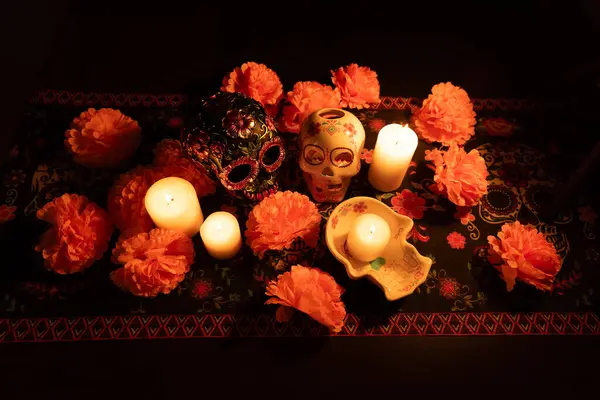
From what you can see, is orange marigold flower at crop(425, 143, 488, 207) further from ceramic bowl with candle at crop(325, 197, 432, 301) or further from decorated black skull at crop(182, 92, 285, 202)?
decorated black skull at crop(182, 92, 285, 202)

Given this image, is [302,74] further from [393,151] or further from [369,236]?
[369,236]

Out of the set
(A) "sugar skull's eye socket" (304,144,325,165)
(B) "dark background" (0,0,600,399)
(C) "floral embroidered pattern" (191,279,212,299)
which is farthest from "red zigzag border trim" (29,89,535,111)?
(C) "floral embroidered pattern" (191,279,212,299)

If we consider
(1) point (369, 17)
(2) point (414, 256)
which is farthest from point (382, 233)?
(1) point (369, 17)

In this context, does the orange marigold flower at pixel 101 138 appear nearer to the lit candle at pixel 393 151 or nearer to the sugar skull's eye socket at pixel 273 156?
the sugar skull's eye socket at pixel 273 156

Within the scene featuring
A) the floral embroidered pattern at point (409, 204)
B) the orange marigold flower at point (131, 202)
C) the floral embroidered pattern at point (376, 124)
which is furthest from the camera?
the floral embroidered pattern at point (376, 124)

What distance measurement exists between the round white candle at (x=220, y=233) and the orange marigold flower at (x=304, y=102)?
30 centimetres

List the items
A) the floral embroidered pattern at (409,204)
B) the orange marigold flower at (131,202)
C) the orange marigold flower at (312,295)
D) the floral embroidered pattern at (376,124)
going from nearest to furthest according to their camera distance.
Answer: the orange marigold flower at (312,295)
the orange marigold flower at (131,202)
the floral embroidered pattern at (409,204)
the floral embroidered pattern at (376,124)

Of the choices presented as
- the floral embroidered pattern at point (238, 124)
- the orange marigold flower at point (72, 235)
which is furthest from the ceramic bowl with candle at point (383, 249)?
the orange marigold flower at point (72, 235)

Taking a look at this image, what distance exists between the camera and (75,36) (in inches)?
47.2

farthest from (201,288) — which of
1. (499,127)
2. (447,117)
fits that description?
(499,127)

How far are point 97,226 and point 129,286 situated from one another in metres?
0.15

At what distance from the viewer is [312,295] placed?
0.70 meters

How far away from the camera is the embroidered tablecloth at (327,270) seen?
78 centimetres

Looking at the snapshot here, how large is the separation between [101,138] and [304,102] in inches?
18.0
